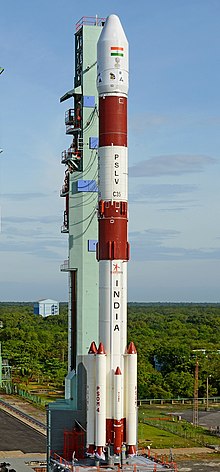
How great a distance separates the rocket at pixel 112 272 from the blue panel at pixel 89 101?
85.4 inches

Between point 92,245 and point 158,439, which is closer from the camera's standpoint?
point 92,245

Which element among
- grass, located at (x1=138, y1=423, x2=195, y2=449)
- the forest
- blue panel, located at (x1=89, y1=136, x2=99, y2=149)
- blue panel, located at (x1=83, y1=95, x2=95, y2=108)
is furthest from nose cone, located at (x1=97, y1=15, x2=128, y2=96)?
the forest

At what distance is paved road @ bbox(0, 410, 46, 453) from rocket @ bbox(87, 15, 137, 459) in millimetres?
21047

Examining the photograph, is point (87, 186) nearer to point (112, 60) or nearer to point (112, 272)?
point (112, 272)

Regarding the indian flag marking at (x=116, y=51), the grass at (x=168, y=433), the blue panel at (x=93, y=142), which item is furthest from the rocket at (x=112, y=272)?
the grass at (x=168, y=433)

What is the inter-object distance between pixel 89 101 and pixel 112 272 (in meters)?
10.7

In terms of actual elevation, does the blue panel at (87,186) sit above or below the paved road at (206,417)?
above

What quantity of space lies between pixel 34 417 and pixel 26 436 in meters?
9.65

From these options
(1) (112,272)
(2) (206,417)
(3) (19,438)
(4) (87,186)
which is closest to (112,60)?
(4) (87,186)

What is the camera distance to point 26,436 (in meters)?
67.2

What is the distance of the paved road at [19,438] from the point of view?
204 feet

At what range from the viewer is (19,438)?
66438 mm

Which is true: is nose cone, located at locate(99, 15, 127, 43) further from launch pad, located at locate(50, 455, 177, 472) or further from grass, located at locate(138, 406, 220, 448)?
grass, located at locate(138, 406, 220, 448)

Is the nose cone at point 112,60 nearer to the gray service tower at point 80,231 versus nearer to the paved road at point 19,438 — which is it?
the gray service tower at point 80,231
